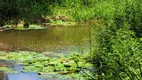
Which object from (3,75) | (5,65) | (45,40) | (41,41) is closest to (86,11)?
(45,40)

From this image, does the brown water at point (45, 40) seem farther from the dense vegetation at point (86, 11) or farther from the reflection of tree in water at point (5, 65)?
the reflection of tree in water at point (5, 65)

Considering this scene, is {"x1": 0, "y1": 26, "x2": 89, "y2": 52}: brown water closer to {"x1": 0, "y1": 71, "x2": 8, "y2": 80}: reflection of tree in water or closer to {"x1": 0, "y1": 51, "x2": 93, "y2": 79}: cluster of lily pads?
{"x1": 0, "y1": 51, "x2": 93, "y2": 79}: cluster of lily pads

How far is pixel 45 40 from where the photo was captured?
1226cm

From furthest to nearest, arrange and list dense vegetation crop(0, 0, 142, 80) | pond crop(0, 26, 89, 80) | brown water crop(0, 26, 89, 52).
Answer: brown water crop(0, 26, 89, 52), dense vegetation crop(0, 0, 142, 80), pond crop(0, 26, 89, 80)

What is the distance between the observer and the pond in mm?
8087

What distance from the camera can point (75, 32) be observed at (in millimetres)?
14688

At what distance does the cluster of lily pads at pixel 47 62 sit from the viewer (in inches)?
301

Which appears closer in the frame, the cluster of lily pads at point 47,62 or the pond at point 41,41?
the cluster of lily pads at point 47,62

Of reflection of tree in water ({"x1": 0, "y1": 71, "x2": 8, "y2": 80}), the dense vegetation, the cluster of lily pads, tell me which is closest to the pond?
reflection of tree in water ({"x1": 0, "y1": 71, "x2": 8, "y2": 80})

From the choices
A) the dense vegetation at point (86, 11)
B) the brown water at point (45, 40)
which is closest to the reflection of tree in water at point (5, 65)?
the brown water at point (45, 40)

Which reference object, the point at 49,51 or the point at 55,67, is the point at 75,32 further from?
the point at 55,67

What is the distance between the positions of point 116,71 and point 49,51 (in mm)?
6769

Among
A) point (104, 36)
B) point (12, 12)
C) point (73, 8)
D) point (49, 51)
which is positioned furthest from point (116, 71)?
point (73, 8)

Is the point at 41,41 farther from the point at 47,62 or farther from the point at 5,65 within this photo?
the point at 5,65
